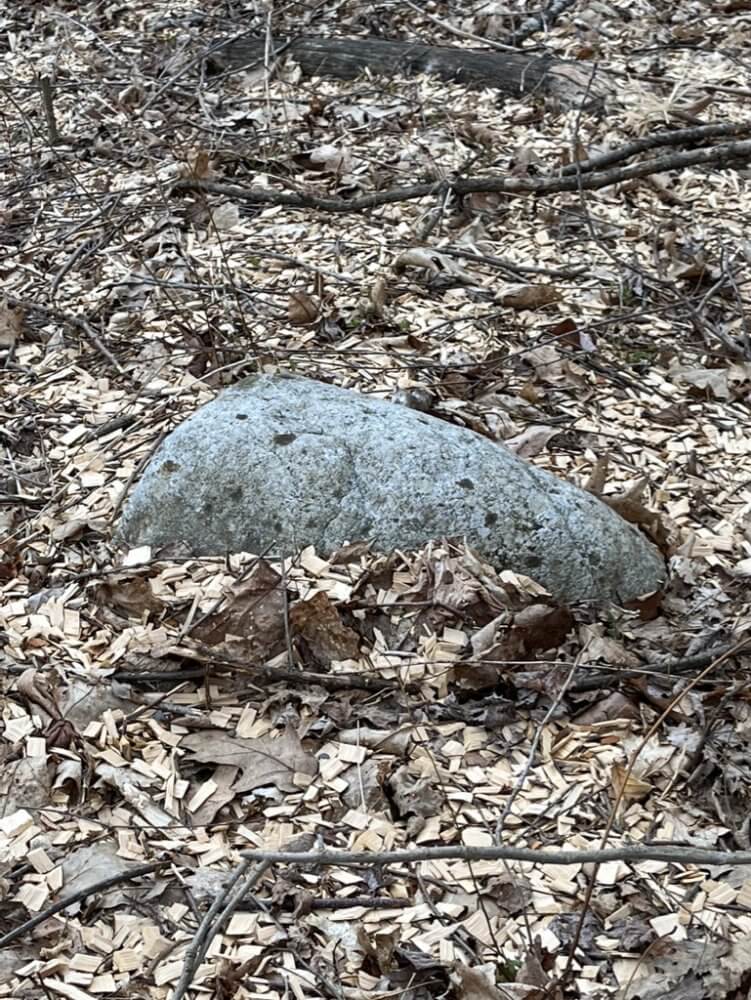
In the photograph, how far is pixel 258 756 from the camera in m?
2.77

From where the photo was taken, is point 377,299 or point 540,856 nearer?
point 540,856

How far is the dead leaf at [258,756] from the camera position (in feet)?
8.96

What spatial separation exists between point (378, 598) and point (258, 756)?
0.56m

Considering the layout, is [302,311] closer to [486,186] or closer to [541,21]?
[486,186]

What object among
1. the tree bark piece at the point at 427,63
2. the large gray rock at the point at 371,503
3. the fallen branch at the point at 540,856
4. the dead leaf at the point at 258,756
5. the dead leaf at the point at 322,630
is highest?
the fallen branch at the point at 540,856

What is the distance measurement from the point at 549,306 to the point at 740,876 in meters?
2.73

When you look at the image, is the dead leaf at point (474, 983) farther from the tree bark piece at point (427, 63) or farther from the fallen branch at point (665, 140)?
the tree bark piece at point (427, 63)

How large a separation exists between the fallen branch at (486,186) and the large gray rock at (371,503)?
60.5 inches

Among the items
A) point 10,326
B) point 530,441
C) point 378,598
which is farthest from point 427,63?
point 378,598

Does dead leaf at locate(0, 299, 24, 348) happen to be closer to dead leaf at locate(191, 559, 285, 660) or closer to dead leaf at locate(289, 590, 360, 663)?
dead leaf at locate(191, 559, 285, 660)

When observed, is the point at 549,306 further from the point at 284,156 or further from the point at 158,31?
the point at 158,31

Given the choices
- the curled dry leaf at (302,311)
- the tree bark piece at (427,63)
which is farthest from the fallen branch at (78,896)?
the tree bark piece at (427,63)

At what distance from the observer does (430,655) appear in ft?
9.85

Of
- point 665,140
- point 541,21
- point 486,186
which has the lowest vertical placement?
point 486,186
